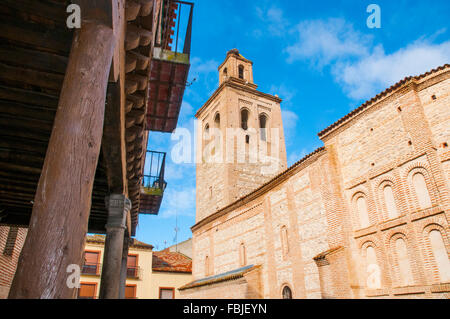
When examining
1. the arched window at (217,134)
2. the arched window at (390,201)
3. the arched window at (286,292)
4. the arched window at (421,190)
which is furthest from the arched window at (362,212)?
the arched window at (217,134)

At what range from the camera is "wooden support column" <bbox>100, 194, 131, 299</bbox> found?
17.8 ft

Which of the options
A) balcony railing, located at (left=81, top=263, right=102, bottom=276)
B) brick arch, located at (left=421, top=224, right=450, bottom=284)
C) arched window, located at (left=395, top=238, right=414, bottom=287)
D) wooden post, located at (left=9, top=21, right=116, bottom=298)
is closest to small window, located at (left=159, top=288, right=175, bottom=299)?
balcony railing, located at (left=81, top=263, right=102, bottom=276)

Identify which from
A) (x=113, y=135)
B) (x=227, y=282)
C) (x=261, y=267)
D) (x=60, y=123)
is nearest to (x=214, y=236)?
(x=227, y=282)

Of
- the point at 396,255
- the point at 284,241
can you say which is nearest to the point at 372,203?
the point at 396,255

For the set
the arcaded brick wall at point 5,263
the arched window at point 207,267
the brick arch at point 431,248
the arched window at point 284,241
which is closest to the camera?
the arcaded brick wall at point 5,263

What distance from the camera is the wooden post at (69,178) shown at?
1.67 meters

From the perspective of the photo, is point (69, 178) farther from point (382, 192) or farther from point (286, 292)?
point (286, 292)

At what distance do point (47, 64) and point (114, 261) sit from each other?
3550 mm

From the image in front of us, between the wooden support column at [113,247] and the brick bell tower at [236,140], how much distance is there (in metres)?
16.4

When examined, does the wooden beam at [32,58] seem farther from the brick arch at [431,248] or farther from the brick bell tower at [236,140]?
the brick bell tower at [236,140]

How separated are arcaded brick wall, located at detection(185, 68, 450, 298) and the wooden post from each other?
9365 mm

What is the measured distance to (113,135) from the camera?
4.44m

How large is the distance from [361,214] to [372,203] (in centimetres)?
58

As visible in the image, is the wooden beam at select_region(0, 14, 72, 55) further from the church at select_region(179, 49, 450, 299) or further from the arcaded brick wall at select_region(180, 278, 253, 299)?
the arcaded brick wall at select_region(180, 278, 253, 299)
